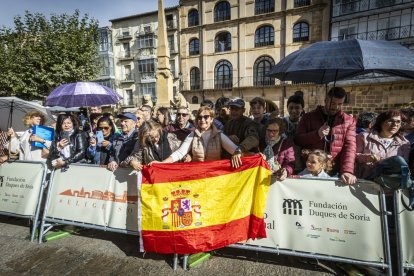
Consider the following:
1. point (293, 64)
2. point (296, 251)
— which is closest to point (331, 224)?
point (296, 251)

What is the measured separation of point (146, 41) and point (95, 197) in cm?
3459

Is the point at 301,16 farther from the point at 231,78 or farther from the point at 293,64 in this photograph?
the point at 293,64

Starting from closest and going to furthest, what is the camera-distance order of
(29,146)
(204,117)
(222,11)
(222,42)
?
(204,117)
(29,146)
(222,11)
(222,42)

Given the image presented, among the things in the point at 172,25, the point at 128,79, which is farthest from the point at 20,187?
the point at 128,79

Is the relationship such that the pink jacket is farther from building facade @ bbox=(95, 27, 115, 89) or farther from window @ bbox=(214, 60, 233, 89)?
building facade @ bbox=(95, 27, 115, 89)

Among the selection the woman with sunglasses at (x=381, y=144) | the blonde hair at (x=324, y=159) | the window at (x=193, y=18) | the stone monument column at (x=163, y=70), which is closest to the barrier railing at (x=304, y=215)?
the blonde hair at (x=324, y=159)

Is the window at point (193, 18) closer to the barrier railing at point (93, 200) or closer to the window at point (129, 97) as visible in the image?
the window at point (129, 97)

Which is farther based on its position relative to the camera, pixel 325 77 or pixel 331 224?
pixel 325 77

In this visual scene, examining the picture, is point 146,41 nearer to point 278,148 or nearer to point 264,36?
point 264,36

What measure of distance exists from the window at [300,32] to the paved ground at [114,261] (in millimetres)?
26310

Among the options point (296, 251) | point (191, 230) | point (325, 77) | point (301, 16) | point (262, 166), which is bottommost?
point (296, 251)

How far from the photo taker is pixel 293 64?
9.72ft

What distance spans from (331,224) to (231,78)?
2642cm

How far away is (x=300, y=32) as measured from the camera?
2506 centimetres
